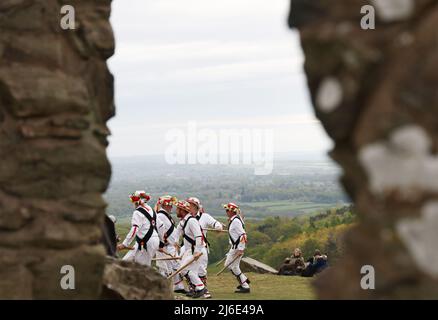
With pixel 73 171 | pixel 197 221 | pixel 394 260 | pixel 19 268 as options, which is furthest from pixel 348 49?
pixel 197 221

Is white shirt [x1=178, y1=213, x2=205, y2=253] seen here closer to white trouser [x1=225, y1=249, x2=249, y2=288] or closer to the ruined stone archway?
white trouser [x1=225, y1=249, x2=249, y2=288]

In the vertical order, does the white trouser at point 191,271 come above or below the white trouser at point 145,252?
below

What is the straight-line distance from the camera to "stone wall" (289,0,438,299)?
13.6ft

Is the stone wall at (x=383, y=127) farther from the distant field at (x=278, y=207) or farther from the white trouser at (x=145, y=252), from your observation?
the distant field at (x=278, y=207)

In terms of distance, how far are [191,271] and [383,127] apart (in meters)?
11.9

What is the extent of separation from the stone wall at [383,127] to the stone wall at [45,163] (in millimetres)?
2855

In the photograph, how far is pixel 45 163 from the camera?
6.77m

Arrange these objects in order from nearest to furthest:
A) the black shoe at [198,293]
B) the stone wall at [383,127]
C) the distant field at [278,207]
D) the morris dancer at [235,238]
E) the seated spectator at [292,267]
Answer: the stone wall at [383,127]
the black shoe at [198,293]
the morris dancer at [235,238]
the seated spectator at [292,267]
the distant field at [278,207]

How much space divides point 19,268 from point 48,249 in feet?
0.98

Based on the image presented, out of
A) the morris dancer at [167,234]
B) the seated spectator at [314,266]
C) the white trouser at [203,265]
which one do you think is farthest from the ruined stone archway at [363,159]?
the seated spectator at [314,266]

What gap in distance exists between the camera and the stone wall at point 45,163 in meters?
6.75

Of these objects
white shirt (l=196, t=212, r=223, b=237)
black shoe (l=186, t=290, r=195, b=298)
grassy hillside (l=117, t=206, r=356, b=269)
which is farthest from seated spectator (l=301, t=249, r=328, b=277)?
black shoe (l=186, t=290, r=195, b=298)

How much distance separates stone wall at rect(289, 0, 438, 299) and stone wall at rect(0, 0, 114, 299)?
112 inches
